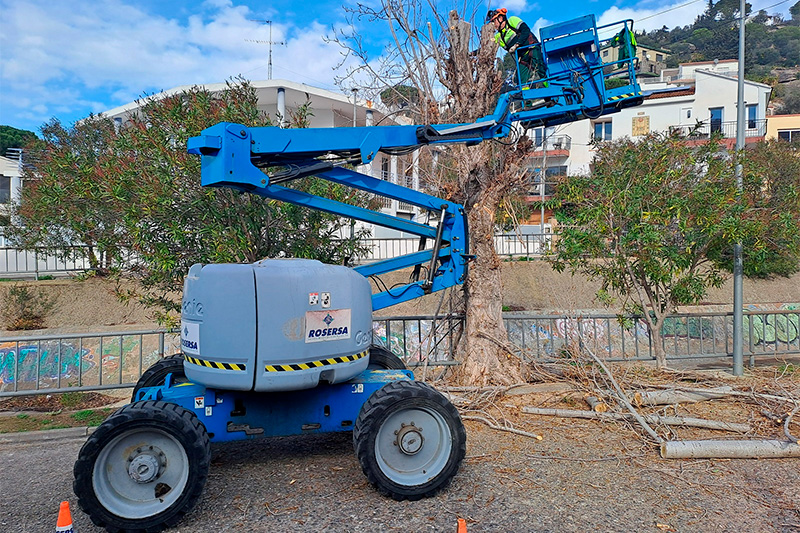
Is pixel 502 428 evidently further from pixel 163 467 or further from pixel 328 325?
pixel 163 467

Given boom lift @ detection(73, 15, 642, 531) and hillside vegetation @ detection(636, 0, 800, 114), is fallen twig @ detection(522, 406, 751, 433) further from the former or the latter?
hillside vegetation @ detection(636, 0, 800, 114)

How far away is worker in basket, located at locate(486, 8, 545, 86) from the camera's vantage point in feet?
23.3

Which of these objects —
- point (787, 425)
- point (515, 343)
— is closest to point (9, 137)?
point (515, 343)

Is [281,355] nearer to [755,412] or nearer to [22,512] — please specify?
[22,512]

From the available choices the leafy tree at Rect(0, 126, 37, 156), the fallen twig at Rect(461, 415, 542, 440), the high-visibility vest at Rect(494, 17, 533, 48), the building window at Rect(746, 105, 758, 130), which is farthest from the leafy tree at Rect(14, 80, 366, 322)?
the leafy tree at Rect(0, 126, 37, 156)

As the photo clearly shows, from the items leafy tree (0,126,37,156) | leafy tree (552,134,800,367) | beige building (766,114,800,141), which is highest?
leafy tree (0,126,37,156)

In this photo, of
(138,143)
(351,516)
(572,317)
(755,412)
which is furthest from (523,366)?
(138,143)

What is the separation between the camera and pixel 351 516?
15.0 feet

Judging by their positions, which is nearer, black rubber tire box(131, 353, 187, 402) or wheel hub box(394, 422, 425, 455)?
wheel hub box(394, 422, 425, 455)

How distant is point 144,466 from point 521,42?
6135 mm

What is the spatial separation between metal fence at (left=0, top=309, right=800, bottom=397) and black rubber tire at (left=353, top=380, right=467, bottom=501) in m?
3.66

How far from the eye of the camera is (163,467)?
177 inches

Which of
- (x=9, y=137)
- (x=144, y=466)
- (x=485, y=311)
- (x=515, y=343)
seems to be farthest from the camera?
(x=9, y=137)

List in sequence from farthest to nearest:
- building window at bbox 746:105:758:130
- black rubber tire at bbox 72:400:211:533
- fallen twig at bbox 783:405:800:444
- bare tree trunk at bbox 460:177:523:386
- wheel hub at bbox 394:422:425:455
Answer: building window at bbox 746:105:758:130 < bare tree trunk at bbox 460:177:523:386 < fallen twig at bbox 783:405:800:444 < wheel hub at bbox 394:422:425:455 < black rubber tire at bbox 72:400:211:533
